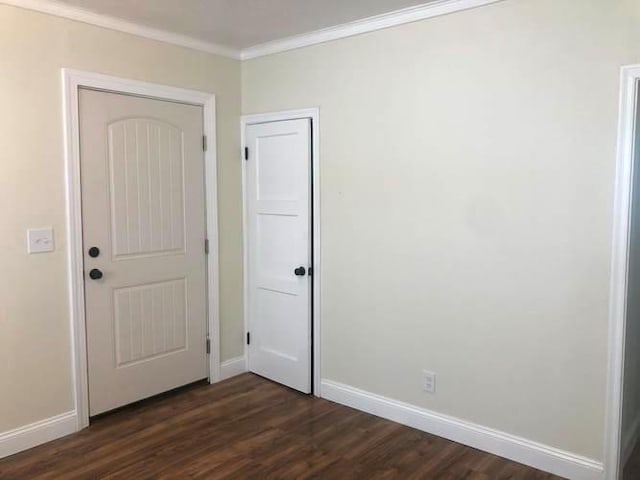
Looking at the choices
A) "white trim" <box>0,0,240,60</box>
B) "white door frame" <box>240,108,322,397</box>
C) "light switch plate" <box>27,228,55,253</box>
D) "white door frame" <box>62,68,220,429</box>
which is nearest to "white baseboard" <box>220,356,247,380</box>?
"white door frame" <box>240,108,322,397</box>

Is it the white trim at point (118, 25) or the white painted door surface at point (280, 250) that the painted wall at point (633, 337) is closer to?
the white painted door surface at point (280, 250)

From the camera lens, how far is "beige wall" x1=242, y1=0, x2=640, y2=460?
2.57 metres

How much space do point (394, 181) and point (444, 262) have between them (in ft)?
1.97

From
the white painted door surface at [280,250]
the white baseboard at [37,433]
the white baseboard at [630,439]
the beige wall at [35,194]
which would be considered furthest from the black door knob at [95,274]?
the white baseboard at [630,439]

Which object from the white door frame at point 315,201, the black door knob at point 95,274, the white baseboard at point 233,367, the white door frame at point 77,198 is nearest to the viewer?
the white door frame at point 77,198

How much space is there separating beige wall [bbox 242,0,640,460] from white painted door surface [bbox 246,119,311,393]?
179 mm

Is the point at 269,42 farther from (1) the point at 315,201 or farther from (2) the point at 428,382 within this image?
(2) the point at 428,382

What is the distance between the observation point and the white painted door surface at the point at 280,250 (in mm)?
3750

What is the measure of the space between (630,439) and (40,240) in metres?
3.59

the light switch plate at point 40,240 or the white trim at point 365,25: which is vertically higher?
the white trim at point 365,25

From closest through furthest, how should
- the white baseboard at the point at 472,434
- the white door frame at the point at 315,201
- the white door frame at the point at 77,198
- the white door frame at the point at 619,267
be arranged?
1. the white door frame at the point at 619,267
2. the white baseboard at the point at 472,434
3. the white door frame at the point at 77,198
4. the white door frame at the point at 315,201

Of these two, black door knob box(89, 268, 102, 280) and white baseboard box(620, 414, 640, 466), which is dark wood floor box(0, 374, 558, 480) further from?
black door knob box(89, 268, 102, 280)

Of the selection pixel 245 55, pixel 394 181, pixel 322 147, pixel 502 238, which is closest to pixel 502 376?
pixel 502 238

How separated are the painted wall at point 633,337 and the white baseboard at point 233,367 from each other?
2.69 m
